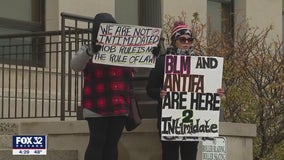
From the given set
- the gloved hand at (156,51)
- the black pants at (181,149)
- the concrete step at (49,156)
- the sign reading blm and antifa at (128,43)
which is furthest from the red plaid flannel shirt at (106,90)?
the concrete step at (49,156)

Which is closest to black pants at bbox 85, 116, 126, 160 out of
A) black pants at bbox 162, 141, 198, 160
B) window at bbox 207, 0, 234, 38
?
black pants at bbox 162, 141, 198, 160

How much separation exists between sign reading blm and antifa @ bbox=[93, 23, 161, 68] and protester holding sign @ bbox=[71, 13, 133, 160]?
7 centimetres

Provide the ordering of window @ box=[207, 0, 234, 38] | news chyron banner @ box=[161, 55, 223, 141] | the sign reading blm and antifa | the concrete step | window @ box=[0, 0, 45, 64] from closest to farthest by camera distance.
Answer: the sign reading blm and antifa → news chyron banner @ box=[161, 55, 223, 141] → the concrete step → window @ box=[0, 0, 45, 64] → window @ box=[207, 0, 234, 38]

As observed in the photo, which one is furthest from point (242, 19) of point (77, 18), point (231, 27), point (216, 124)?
point (216, 124)

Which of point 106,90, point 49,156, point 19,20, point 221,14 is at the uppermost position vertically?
point 221,14

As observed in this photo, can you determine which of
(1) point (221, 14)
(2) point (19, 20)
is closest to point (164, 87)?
(2) point (19, 20)

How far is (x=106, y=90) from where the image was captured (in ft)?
23.5

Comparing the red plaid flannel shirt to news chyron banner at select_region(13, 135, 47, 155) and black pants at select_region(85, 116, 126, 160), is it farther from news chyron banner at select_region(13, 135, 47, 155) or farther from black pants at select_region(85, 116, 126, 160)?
news chyron banner at select_region(13, 135, 47, 155)

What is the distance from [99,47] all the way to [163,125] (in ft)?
3.28

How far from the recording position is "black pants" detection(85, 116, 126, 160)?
7.07 meters

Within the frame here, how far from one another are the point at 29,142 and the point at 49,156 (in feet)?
2.57

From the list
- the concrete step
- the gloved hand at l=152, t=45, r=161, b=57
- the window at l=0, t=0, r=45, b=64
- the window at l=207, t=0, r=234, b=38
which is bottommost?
the concrete step

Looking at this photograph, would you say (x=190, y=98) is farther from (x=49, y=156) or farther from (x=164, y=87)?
(x=49, y=156)

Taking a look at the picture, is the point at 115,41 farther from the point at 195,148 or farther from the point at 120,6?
the point at 120,6
